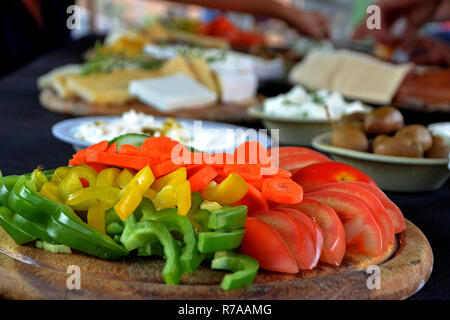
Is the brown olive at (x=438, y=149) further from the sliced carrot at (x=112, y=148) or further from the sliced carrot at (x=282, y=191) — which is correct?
the sliced carrot at (x=112, y=148)

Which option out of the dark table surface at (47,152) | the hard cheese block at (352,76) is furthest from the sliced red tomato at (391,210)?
the hard cheese block at (352,76)

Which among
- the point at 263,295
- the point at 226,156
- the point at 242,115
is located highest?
the point at 226,156

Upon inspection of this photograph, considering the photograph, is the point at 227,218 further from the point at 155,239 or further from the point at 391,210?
the point at 391,210

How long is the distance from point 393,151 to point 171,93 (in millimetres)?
1415

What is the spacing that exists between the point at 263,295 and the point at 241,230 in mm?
134

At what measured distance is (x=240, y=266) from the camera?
108 centimetres

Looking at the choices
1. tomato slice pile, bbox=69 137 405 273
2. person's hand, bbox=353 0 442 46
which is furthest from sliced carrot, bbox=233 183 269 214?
person's hand, bbox=353 0 442 46

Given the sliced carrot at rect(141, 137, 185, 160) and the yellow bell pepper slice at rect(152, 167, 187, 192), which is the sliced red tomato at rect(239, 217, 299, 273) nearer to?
the yellow bell pepper slice at rect(152, 167, 187, 192)

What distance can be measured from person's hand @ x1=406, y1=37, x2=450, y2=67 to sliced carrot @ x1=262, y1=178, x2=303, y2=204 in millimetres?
3252

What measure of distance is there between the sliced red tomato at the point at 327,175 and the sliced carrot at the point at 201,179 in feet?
0.96

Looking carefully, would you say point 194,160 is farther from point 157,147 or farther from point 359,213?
point 359,213

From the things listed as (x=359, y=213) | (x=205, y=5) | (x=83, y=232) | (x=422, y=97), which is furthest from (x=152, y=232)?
(x=205, y=5)

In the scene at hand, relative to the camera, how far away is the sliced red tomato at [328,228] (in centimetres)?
117

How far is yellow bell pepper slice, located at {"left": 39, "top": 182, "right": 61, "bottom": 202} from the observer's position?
1182 mm
